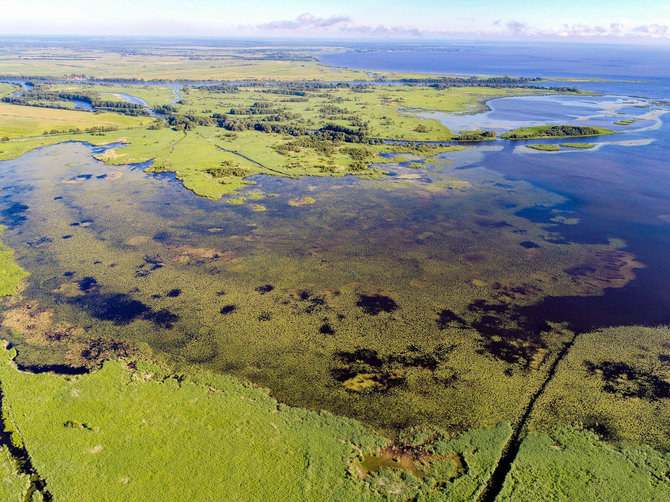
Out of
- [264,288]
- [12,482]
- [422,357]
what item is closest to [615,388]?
[422,357]

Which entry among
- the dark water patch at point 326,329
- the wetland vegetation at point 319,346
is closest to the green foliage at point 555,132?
the wetland vegetation at point 319,346

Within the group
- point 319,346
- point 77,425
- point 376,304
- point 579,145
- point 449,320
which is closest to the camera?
point 77,425

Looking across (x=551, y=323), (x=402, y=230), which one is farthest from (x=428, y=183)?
(x=551, y=323)

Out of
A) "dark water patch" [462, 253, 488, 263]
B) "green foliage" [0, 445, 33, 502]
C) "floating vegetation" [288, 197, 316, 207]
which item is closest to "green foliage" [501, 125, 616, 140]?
"floating vegetation" [288, 197, 316, 207]

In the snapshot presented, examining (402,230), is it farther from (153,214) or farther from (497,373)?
(153,214)

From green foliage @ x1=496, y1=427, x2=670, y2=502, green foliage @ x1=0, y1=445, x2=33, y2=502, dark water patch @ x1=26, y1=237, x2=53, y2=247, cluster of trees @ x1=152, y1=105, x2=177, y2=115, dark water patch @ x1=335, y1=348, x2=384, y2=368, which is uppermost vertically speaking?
cluster of trees @ x1=152, y1=105, x2=177, y2=115

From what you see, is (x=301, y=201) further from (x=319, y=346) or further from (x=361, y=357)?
(x=361, y=357)

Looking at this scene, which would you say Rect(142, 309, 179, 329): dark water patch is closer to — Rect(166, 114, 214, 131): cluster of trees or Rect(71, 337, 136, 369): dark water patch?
Rect(71, 337, 136, 369): dark water patch
